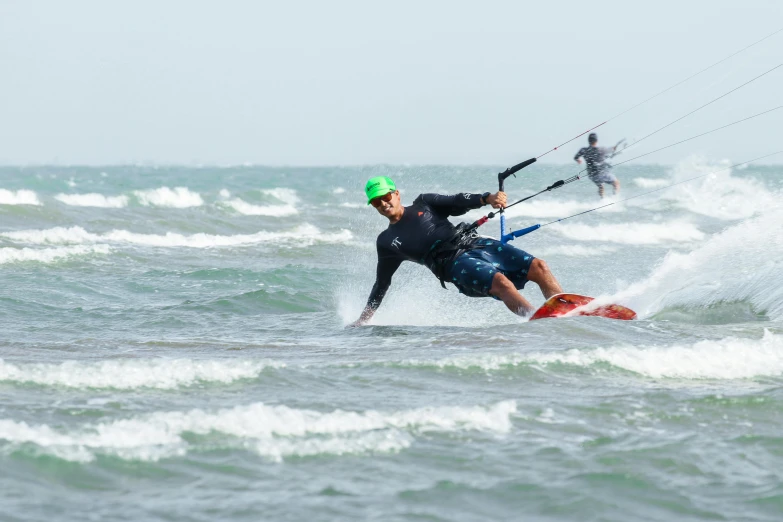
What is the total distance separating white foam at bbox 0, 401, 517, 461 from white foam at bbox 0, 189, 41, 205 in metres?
27.3

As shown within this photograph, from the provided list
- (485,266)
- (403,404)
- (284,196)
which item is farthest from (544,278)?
(284,196)

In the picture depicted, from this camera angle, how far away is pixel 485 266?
933 centimetres

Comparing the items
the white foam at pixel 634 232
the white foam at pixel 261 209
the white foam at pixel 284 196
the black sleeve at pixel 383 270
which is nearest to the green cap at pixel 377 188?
the black sleeve at pixel 383 270

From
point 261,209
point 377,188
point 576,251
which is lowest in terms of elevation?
point 576,251

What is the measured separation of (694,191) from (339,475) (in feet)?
116

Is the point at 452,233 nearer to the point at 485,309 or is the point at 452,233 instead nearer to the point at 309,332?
the point at 309,332

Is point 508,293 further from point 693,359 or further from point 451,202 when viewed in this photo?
point 693,359

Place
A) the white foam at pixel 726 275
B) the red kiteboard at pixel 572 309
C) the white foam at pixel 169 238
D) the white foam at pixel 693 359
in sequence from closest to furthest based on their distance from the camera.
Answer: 1. the white foam at pixel 693 359
2. the red kiteboard at pixel 572 309
3. the white foam at pixel 726 275
4. the white foam at pixel 169 238

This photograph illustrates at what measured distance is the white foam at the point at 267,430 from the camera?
17.3 feet

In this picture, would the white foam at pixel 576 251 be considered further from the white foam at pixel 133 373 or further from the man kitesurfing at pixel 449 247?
the white foam at pixel 133 373

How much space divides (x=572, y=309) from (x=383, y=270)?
1.85 meters

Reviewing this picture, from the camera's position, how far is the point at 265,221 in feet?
107

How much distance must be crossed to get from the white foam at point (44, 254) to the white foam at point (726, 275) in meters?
11.4

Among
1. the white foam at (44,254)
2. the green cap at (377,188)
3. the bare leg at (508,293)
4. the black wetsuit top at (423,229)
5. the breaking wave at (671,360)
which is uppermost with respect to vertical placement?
the green cap at (377,188)
